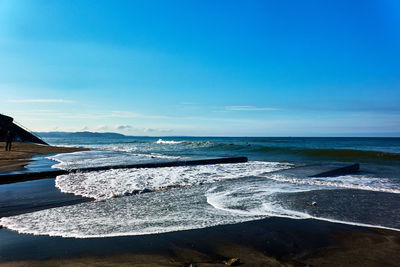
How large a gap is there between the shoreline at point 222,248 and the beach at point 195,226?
0.5 inches

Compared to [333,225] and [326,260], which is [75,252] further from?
[333,225]

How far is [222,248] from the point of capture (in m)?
3.56

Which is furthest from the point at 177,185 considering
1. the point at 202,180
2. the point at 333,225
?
the point at 333,225

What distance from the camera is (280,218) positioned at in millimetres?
4930

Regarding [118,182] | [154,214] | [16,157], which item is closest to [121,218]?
[154,214]

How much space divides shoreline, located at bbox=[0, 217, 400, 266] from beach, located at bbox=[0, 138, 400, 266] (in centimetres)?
1

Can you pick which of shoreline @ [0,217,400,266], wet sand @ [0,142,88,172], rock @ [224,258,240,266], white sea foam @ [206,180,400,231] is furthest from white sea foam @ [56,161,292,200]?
rock @ [224,258,240,266]

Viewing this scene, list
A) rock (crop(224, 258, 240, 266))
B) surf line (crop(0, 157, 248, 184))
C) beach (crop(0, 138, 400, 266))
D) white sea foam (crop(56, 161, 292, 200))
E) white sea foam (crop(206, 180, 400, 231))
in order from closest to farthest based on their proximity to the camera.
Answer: rock (crop(224, 258, 240, 266)) < beach (crop(0, 138, 400, 266)) < white sea foam (crop(206, 180, 400, 231)) < white sea foam (crop(56, 161, 292, 200)) < surf line (crop(0, 157, 248, 184))

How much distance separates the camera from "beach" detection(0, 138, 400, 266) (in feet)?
10.8

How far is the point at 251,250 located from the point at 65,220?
10.7ft

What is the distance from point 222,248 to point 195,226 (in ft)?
3.08

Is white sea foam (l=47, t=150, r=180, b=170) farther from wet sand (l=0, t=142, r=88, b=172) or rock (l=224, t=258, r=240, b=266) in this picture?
Result: rock (l=224, t=258, r=240, b=266)

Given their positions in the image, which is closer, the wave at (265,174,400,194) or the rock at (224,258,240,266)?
the rock at (224,258,240,266)

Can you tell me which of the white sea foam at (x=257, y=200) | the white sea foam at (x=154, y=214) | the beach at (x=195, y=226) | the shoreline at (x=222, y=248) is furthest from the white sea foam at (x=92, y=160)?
the shoreline at (x=222, y=248)
